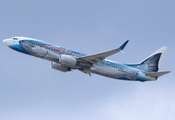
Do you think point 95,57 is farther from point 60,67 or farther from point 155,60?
point 155,60

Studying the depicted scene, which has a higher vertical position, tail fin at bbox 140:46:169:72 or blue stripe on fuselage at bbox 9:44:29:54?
blue stripe on fuselage at bbox 9:44:29:54

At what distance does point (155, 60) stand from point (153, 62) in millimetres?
712

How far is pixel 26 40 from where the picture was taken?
47969 mm

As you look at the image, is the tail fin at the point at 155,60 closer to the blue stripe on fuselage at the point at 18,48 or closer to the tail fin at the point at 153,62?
the tail fin at the point at 153,62

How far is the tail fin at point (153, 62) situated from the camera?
54228mm

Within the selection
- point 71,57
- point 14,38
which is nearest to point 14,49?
point 14,38

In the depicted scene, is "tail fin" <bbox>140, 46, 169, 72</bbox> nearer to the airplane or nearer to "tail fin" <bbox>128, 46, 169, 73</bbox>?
"tail fin" <bbox>128, 46, 169, 73</bbox>

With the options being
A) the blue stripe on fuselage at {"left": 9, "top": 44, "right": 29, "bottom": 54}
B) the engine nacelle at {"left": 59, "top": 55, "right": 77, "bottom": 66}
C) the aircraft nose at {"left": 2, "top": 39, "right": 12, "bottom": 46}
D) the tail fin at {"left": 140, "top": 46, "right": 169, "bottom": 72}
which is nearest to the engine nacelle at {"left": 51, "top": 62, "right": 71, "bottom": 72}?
the engine nacelle at {"left": 59, "top": 55, "right": 77, "bottom": 66}

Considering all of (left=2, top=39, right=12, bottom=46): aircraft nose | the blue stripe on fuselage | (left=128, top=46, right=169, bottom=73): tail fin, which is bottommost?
(left=128, top=46, right=169, bottom=73): tail fin

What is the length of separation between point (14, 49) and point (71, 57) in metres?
10.2

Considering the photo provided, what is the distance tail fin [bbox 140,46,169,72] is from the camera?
54625mm

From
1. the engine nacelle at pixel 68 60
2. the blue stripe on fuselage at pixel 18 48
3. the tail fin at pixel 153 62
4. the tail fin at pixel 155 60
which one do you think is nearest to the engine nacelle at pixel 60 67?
the engine nacelle at pixel 68 60

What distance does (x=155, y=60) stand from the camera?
55750mm

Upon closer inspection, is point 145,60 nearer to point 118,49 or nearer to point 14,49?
point 118,49
